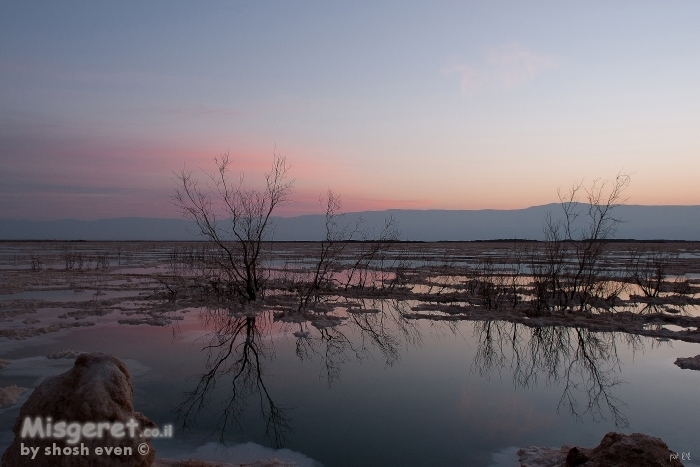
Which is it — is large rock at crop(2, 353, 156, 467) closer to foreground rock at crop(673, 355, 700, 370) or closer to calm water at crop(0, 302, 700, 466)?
calm water at crop(0, 302, 700, 466)

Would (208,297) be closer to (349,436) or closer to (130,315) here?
(130,315)

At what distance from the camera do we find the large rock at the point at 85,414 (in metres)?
4.11

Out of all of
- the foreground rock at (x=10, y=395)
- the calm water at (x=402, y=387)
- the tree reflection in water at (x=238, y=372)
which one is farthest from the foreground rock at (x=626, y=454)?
the foreground rock at (x=10, y=395)

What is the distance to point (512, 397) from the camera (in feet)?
25.1

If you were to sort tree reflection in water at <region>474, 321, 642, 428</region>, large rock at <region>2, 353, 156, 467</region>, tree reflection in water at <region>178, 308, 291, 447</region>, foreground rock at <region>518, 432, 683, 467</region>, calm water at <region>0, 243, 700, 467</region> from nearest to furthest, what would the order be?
1. large rock at <region>2, 353, 156, 467</region>
2. foreground rock at <region>518, 432, 683, 467</region>
3. calm water at <region>0, 243, 700, 467</region>
4. tree reflection in water at <region>178, 308, 291, 447</region>
5. tree reflection in water at <region>474, 321, 642, 428</region>

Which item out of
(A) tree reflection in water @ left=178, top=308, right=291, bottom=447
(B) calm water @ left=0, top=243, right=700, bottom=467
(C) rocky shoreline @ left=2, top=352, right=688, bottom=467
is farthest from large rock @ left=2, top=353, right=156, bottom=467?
(A) tree reflection in water @ left=178, top=308, right=291, bottom=447

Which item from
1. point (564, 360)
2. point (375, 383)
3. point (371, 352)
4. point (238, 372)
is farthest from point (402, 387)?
point (564, 360)

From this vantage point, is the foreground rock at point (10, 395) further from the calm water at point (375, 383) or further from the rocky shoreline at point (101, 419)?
the rocky shoreline at point (101, 419)

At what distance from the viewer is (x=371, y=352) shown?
10414 mm

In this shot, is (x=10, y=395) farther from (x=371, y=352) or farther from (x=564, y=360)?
(x=564, y=360)

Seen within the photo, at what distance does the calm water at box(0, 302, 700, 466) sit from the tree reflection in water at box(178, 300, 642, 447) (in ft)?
0.15

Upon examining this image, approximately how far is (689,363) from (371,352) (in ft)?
20.1

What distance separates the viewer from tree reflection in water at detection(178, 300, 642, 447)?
7.25 metres

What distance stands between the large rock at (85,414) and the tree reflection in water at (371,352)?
2.02 metres
